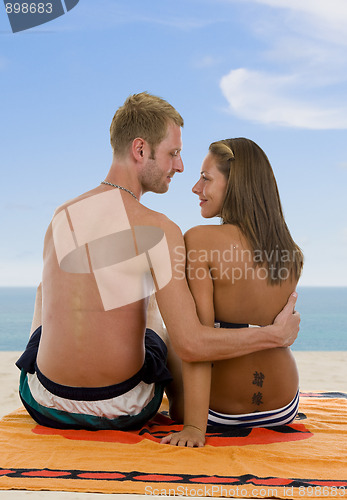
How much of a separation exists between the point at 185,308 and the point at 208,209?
0.58m

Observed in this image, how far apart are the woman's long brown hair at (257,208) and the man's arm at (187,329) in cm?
30

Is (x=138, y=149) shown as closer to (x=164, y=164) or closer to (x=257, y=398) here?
(x=164, y=164)

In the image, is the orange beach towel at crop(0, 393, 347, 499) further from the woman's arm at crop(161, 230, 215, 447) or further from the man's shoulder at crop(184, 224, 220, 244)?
the man's shoulder at crop(184, 224, 220, 244)

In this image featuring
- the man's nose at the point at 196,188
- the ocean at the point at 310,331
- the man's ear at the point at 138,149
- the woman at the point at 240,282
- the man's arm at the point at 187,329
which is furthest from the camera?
the ocean at the point at 310,331

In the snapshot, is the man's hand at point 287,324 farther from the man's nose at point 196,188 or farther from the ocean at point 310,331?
the ocean at point 310,331

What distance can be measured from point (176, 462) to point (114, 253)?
846 mm

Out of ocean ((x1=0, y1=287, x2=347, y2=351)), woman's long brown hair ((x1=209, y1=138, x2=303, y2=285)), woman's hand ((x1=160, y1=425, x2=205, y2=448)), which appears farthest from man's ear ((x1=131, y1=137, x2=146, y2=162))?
ocean ((x1=0, y1=287, x2=347, y2=351))

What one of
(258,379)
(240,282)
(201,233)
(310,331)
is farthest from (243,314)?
(310,331)

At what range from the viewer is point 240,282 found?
2334 mm

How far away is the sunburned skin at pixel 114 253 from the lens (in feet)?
7.30

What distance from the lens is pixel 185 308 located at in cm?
221

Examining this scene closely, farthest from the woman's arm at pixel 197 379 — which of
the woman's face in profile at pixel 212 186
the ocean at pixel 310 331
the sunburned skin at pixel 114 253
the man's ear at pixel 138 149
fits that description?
the ocean at pixel 310 331

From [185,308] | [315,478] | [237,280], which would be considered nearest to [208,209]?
[237,280]

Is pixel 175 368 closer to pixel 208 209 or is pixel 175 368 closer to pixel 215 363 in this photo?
pixel 215 363
